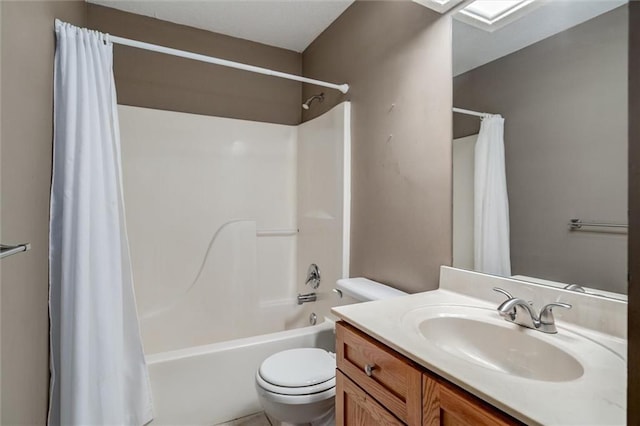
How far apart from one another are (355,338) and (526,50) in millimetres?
1132

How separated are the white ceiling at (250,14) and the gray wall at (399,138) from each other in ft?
0.64

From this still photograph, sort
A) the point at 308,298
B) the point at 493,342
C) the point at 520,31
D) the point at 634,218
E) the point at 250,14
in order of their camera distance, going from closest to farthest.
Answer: the point at 634,218, the point at 493,342, the point at 520,31, the point at 250,14, the point at 308,298

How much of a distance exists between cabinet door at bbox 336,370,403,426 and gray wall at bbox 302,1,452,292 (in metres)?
0.61

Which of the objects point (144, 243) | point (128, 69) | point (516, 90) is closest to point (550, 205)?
point (516, 90)

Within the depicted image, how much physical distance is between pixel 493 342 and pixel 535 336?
12 cm

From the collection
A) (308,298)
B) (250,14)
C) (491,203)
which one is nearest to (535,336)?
(491,203)

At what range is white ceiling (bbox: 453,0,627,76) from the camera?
0.94 m

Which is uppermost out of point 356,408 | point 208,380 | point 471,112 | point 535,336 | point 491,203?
point 471,112

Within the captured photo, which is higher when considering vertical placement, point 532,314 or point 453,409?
point 532,314

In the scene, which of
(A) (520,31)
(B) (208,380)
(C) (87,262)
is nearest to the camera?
Result: (A) (520,31)

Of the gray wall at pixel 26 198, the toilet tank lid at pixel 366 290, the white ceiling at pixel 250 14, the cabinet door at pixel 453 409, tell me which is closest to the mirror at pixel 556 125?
the toilet tank lid at pixel 366 290

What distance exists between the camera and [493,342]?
0.95 meters

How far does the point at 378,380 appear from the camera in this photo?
2.88 feet

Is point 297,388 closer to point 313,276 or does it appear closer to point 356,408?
point 356,408
